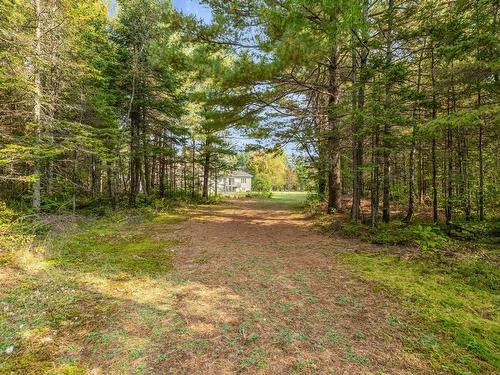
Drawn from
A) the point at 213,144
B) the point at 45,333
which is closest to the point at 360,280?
the point at 45,333

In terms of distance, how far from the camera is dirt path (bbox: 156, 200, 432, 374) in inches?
89.5

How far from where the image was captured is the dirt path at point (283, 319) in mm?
2273

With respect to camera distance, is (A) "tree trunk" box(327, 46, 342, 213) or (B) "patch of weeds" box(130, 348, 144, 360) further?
(A) "tree trunk" box(327, 46, 342, 213)

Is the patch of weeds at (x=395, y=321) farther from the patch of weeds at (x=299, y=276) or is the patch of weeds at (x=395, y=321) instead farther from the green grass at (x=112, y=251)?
the green grass at (x=112, y=251)

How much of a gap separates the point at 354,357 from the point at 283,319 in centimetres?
86

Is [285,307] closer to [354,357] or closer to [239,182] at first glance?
[354,357]

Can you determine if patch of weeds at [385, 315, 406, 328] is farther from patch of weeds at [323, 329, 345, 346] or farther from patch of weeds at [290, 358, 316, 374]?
patch of weeds at [290, 358, 316, 374]

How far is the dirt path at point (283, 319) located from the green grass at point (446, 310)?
8.8 inches

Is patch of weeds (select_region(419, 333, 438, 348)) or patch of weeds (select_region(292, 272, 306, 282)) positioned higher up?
patch of weeds (select_region(419, 333, 438, 348))

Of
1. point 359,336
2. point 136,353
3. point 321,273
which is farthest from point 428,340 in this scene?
point 136,353

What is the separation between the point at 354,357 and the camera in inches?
92.1

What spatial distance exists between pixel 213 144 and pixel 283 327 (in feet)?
54.3

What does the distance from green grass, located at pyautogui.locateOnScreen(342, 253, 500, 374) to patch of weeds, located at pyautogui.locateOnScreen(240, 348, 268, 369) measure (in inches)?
57.5

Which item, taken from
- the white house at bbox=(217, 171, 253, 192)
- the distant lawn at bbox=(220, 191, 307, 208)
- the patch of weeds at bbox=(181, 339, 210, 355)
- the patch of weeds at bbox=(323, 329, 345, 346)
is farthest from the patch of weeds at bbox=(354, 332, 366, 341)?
the white house at bbox=(217, 171, 253, 192)
